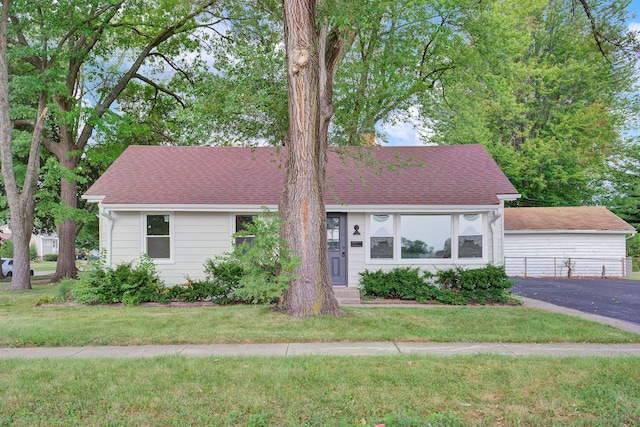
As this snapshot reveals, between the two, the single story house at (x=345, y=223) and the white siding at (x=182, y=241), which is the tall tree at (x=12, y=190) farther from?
the white siding at (x=182, y=241)

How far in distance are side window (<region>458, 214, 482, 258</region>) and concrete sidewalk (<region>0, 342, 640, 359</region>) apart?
6469 mm

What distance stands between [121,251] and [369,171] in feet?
26.9

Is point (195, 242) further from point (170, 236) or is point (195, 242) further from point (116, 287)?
point (116, 287)

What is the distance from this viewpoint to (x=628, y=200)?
2725 centimetres

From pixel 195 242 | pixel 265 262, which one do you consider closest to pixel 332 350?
pixel 265 262

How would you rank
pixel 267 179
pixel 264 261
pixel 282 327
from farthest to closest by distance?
1. pixel 267 179
2. pixel 264 261
3. pixel 282 327

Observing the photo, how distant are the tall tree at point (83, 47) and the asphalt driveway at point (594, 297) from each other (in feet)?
54.7

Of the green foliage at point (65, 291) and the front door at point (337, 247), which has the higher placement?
the front door at point (337, 247)

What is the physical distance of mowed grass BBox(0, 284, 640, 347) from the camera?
22.8 ft

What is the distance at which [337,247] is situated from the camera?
13.2m

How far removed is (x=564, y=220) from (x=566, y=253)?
5.35 feet

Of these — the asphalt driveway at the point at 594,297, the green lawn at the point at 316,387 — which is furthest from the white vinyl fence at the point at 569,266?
the green lawn at the point at 316,387

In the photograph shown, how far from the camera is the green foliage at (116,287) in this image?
36.0ft

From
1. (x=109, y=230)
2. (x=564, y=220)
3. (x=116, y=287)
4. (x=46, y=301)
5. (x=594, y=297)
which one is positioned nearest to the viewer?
(x=116, y=287)
